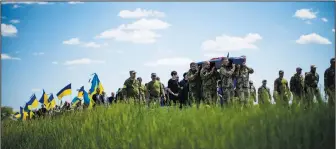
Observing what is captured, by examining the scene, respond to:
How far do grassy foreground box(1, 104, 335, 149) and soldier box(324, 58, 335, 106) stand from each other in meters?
0.23

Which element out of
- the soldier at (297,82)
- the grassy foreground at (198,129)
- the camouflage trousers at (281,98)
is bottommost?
the grassy foreground at (198,129)

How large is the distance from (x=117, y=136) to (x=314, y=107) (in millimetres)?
3720

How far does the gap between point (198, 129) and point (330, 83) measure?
2436 millimetres

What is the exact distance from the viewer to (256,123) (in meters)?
8.13

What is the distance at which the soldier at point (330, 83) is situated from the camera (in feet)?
27.6

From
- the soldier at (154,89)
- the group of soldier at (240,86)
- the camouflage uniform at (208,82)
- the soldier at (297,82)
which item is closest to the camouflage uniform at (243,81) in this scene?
the group of soldier at (240,86)

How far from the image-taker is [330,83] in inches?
356

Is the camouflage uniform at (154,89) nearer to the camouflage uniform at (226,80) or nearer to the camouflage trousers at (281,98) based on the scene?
the camouflage uniform at (226,80)

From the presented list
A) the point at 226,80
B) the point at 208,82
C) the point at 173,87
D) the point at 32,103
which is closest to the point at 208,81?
the point at 208,82

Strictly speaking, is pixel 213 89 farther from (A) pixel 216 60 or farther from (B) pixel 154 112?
(B) pixel 154 112

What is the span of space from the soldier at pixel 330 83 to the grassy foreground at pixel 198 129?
0.23 metres

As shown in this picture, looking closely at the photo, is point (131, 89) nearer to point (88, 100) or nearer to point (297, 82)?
point (88, 100)

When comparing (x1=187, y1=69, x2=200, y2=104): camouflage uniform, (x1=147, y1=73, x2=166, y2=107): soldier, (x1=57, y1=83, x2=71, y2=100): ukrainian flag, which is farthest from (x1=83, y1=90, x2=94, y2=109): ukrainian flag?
(x1=187, y1=69, x2=200, y2=104): camouflage uniform

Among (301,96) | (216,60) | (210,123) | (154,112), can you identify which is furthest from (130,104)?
(301,96)
